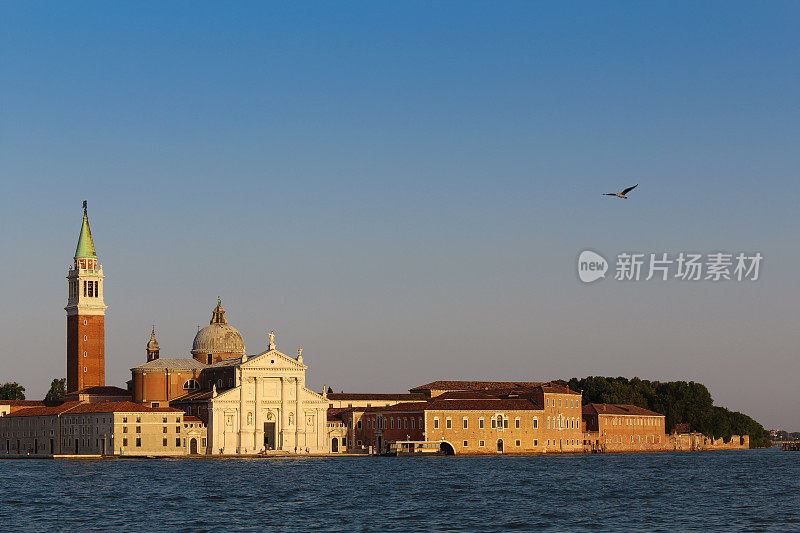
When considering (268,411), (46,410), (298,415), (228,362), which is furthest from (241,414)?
(46,410)

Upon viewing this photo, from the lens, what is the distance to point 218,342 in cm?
12219

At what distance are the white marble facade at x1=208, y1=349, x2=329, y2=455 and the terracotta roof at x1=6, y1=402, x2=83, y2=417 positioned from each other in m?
13.3

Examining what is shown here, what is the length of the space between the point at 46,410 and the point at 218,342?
17.1 meters

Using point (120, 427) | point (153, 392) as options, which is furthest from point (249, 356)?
point (120, 427)

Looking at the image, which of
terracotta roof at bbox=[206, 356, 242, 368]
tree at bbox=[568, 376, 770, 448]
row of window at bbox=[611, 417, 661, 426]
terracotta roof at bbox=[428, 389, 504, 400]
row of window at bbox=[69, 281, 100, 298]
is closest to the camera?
terracotta roof at bbox=[206, 356, 242, 368]

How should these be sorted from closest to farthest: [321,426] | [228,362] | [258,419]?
[258,419], [321,426], [228,362]

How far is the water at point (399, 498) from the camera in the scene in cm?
4553

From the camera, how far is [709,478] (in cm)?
7281

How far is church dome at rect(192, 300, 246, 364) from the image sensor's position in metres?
122

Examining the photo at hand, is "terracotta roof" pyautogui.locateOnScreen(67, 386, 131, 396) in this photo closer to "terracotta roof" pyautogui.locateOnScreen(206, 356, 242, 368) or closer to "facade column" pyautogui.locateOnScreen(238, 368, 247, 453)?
"terracotta roof" pyautogui.locateOnScreen(206, 356, 242, 368)

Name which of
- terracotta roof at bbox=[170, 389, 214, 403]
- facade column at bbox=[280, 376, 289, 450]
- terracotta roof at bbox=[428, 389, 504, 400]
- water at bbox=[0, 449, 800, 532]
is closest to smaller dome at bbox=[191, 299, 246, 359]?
terracotta roof at bbox=[170, 389, 214, 403]

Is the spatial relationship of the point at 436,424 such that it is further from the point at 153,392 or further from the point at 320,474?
the point at 320,474

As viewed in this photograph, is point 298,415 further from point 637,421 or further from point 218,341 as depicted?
point 637,421

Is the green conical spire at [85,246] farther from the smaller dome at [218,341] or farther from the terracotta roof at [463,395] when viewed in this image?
the terracotta roof at [463,395]
